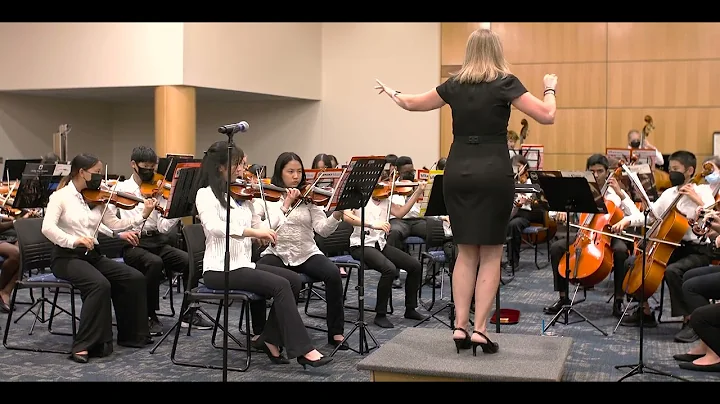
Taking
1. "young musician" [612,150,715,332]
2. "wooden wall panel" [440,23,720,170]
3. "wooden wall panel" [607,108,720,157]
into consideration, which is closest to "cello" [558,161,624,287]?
"young musician" [612,150,715,332]

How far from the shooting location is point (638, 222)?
5.93 m

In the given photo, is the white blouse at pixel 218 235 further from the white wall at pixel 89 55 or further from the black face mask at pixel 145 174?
the white wall at pixel 89 55

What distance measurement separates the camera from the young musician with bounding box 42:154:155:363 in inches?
189

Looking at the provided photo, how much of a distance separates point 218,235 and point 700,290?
2.98 metres

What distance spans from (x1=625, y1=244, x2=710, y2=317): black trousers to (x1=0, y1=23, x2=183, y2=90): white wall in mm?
6921

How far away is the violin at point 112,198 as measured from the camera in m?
5.06

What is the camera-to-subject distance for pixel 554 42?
12.1m

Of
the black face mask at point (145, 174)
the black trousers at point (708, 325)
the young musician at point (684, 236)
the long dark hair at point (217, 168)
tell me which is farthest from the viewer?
the black face mask at point (145, 174)

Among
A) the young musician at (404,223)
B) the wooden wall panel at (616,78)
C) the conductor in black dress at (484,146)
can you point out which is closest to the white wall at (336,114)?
the wooden wall panel at (616,78)

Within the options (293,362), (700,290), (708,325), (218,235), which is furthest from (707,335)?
(218,235)

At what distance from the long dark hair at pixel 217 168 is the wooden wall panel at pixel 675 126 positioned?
854 centimetres

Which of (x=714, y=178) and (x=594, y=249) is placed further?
(x=594, y=249)

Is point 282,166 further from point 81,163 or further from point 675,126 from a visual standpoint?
point 675,126
